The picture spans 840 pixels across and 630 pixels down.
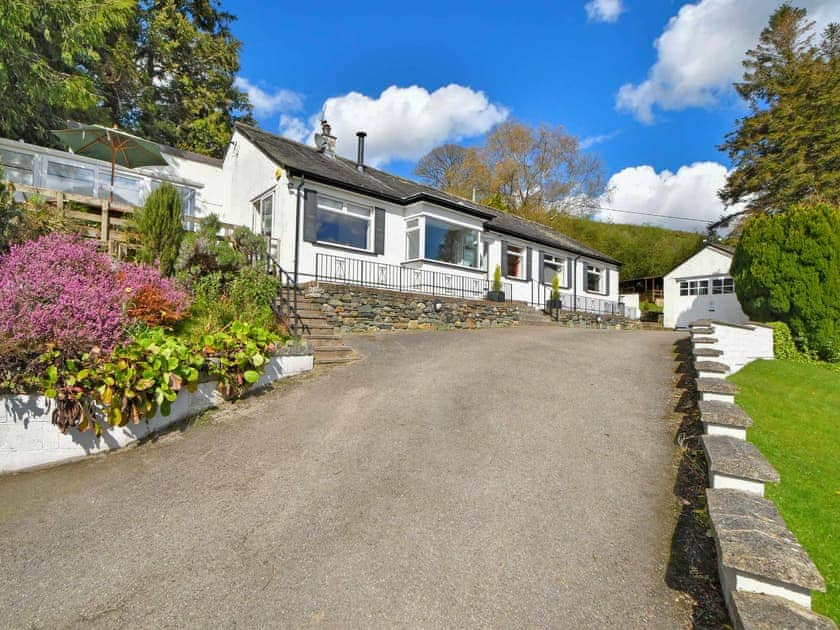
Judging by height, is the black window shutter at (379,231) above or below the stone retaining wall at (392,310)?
above

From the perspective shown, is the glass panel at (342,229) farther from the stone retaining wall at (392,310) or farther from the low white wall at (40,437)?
the low white wall at (40,437)

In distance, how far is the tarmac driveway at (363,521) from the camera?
8.02 ft

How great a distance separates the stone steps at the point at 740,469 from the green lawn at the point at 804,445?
1.95 ft

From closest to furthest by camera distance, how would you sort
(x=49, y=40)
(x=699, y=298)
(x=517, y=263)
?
1. (x=49, y=40)
2. (x=517, y=263)
3. (x=699, y=298)

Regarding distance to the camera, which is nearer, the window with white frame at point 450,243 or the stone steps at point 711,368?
the stone steps at point 711,368

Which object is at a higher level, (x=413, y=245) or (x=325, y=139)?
(x=325, y=139)

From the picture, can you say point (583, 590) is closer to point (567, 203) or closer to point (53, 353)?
point (53, 353)

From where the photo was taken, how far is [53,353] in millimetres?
4238

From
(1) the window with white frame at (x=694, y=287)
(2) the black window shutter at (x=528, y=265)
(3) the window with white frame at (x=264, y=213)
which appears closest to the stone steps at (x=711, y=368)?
(3) the window with white frame at (x=264, y=213)

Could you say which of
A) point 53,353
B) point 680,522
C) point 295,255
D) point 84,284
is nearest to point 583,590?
point 680,522

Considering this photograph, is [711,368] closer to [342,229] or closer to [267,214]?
[342,229]

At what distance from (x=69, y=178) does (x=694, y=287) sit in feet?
82.6

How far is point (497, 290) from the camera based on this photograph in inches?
623

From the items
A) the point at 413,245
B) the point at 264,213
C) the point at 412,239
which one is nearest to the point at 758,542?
the point at 413,245
